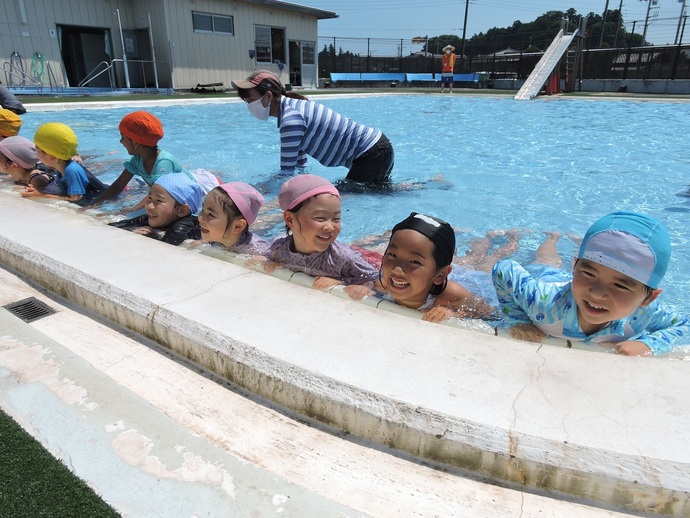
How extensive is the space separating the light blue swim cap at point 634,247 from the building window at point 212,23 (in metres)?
22.2

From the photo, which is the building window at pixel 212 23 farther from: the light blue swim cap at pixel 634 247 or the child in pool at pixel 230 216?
the light blue swim cap at pixel 634 247

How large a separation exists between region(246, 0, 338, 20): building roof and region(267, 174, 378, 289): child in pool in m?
22.0

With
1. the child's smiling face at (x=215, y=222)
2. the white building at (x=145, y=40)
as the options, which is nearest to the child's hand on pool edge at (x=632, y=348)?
the child's smiling face at (x=215, y=222)

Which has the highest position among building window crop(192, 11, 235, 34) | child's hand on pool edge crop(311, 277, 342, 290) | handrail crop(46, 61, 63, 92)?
building window crop(192, 11, 235, 34)

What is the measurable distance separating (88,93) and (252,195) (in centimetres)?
1700

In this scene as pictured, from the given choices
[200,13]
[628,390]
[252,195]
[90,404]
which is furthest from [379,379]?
[200,13]

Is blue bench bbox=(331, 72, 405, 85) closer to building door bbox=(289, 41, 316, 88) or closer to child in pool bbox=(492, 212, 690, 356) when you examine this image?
building door bbox=(289, 41, 316, 88)

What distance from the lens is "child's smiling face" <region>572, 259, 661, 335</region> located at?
2086mm

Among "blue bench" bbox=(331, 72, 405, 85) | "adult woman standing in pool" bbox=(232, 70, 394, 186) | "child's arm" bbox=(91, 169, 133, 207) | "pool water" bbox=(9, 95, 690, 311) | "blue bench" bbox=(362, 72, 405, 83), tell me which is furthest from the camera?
"blue bench" bbox=(362, 72, 405, 83)

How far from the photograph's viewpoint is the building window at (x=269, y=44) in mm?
23438

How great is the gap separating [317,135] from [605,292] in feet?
13.4

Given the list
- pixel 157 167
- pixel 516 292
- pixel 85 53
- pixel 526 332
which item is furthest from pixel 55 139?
pixel 85 53

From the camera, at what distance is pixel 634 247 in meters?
2.00

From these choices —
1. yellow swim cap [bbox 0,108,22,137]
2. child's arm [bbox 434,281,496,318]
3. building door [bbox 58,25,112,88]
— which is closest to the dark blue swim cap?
child's arm [bbox 434,281,496,318]
